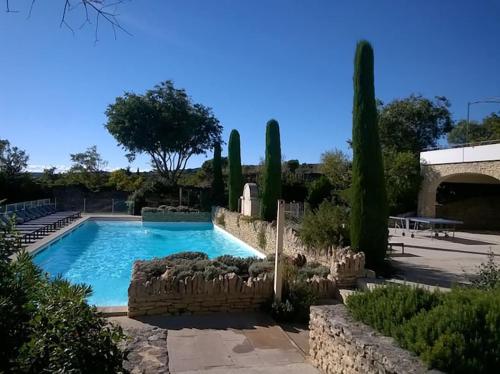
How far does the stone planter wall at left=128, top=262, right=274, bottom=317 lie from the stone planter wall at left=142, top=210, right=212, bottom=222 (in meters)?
16.8

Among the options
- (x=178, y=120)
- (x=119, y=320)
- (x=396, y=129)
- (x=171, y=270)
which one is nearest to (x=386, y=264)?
(x=171, y=270)

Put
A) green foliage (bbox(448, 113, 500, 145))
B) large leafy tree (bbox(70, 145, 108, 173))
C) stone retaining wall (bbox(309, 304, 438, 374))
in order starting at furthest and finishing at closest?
1. large leafy tree (bbox(70, 145, 108, 173))
2. green foliage (bbox(448, 113, 500, 145))
3. stone retaining wall (bbox(309, 304, 438, 374))

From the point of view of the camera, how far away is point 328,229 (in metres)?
9.17

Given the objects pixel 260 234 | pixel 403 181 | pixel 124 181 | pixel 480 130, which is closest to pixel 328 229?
pixel 260 234

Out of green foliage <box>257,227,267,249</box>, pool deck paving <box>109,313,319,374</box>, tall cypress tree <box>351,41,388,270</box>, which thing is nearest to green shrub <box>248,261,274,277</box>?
pool deck paving <box>109,313,319,374</box>

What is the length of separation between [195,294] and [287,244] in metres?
5.58

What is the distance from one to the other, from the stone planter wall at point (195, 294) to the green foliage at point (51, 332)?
3651 millimetres

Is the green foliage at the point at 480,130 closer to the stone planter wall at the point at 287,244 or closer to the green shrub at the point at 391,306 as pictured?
the stone planter wall at the point at 287,244

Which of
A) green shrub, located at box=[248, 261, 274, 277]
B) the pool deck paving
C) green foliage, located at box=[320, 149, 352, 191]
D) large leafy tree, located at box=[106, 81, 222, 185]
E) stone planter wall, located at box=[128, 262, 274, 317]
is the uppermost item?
large leafy tree, located at box=[106, 81, 222, 185]

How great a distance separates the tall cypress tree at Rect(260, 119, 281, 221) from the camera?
50.0 ft

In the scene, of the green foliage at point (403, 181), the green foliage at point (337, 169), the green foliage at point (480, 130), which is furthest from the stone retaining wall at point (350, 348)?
the green foliage at point (480, 130)

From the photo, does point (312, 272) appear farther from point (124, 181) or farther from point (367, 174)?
point (124, 181)

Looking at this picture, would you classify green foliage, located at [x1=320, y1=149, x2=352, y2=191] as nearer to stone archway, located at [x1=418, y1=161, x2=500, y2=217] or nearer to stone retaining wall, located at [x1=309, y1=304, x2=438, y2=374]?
stone archway, located at [x1=418, y1=161, x2=500, y2=217]

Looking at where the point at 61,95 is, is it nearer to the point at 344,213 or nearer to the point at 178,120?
the point at 344,213
